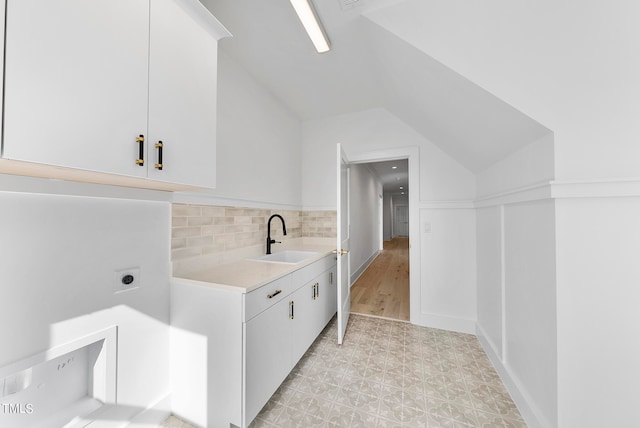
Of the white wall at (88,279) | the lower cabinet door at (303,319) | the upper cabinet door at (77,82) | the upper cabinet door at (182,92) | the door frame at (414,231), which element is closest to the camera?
the upper cabinet door at (77,82)

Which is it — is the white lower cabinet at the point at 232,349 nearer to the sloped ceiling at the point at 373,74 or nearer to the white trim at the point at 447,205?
the sloped ceiling at the point at 373,74

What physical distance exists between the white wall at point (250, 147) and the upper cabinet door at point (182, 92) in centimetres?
48

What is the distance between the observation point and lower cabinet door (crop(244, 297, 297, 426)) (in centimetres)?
123

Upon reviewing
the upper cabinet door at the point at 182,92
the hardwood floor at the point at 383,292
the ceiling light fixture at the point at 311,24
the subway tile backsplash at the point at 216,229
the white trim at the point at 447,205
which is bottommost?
the hardwood floor at the point at 383,292

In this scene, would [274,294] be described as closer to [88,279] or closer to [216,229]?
[216,229]

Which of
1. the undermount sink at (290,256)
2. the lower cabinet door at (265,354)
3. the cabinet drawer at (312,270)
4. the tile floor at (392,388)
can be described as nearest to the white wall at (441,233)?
the tile floor at (392,388)

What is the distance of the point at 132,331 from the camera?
1276mm

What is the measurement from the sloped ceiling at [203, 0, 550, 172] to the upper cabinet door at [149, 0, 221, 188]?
562 mm

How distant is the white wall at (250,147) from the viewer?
6.22 feet

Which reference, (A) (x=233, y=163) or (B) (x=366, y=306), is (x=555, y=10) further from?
(B) (x=366, y=306)

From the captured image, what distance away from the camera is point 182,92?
1126mm

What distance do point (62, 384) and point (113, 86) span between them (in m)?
1.36

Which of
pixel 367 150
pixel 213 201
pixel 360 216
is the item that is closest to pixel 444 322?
pixel 367 150

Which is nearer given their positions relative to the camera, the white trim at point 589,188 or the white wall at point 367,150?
the white trim at point 589,188
